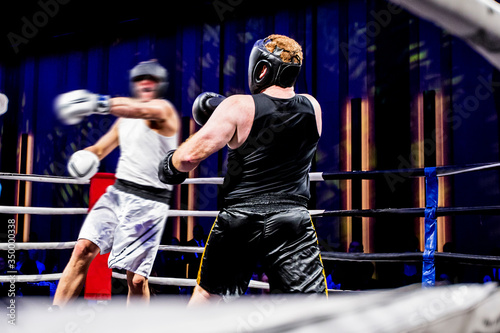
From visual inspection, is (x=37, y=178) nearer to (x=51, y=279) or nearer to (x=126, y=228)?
(x=51, y=279)

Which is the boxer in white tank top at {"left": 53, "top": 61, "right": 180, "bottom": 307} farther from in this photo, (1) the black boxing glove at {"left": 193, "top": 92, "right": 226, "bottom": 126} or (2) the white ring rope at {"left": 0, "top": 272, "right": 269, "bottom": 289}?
(1) the black boxing glove at {"left": 193, "top": 92, "right": 226, "bottom": 126}

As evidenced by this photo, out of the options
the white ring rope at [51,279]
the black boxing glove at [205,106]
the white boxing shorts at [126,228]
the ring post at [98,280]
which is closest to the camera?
the black boxing glove at [205,106]

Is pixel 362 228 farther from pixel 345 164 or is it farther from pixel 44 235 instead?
pixel 44 235

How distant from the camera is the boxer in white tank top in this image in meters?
1.70

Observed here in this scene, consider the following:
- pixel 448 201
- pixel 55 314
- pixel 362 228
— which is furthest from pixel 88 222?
pixel 448 201

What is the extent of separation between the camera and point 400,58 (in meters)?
4.06

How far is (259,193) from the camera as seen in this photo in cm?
120

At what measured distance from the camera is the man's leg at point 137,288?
1.76 m

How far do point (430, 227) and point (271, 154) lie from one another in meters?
0.74

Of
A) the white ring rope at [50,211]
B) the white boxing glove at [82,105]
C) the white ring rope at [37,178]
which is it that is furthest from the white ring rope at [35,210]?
the white boxing glove at [82,105]

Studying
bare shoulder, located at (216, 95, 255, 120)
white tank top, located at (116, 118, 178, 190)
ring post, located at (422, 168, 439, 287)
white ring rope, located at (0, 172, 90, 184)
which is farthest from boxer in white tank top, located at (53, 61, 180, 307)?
ring post, located at (422, 168, 439, 287)

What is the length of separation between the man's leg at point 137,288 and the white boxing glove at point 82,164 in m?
0.46

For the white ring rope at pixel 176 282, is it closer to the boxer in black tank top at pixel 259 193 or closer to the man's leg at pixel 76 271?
the man's leg at pixel 76 271

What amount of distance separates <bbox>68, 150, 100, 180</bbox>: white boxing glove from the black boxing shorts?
863 millimetres
